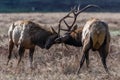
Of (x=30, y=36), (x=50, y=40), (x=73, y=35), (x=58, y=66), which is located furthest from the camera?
(x=73, y=35)

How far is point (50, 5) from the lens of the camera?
63344 mm

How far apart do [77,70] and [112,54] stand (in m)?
3.81

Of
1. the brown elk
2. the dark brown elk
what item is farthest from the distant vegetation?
the brown elk

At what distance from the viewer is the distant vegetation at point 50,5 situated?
197 ft

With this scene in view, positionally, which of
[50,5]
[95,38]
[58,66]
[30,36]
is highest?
[95,38]

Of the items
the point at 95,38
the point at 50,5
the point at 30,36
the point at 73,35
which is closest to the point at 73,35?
the point at 73,35

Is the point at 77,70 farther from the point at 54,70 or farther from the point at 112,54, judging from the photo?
the point at 112,54

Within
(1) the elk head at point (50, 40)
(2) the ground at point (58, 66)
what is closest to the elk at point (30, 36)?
(1) the elk head at point (50, 40)

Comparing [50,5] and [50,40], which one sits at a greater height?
[50,40]

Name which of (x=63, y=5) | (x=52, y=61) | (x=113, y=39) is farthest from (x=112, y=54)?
(x=63, y=5)

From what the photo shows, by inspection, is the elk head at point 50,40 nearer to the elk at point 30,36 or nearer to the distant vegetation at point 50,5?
the elk at point 30,36

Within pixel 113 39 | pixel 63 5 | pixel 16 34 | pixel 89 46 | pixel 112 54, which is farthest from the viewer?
pixel 63 5

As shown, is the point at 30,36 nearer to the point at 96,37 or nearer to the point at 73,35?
the point at 73,35

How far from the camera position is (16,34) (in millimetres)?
20672
